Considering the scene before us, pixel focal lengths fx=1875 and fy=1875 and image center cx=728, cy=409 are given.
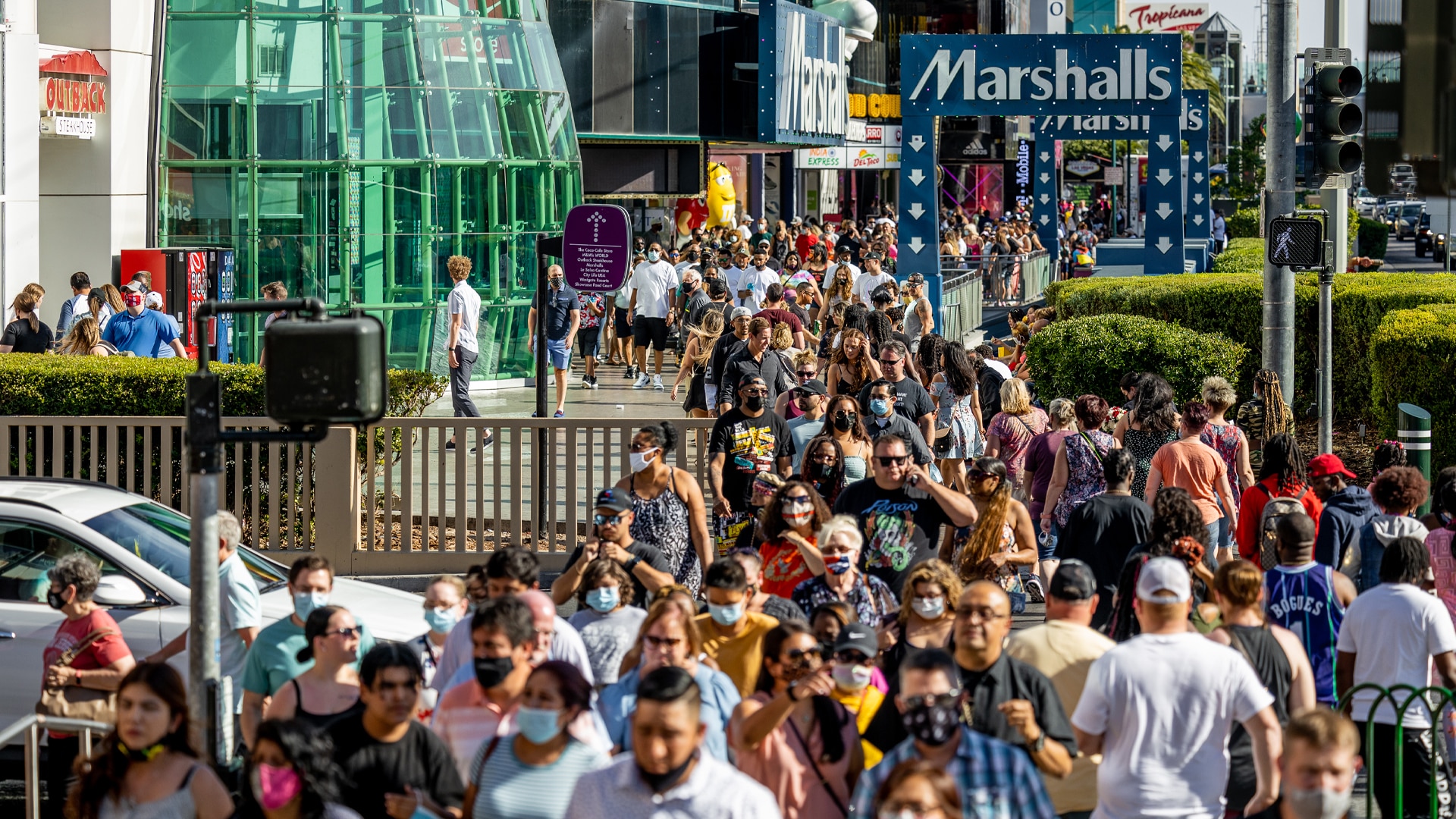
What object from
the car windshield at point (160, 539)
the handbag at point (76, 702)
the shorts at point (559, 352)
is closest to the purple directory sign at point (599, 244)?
the car windshield at point (160, 539)

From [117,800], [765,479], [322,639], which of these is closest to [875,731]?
[322,639]

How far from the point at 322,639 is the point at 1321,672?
4022 millimetres

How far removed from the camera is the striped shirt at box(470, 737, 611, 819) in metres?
5.55

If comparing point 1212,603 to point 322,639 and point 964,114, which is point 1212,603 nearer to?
point 322,639

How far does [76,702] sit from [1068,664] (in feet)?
13.1

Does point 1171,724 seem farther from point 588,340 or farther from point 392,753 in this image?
point 588,340

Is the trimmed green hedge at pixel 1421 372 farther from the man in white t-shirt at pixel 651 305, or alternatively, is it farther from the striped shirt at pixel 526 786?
the striped shirt at pixel 526 786

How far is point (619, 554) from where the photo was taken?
8453mm

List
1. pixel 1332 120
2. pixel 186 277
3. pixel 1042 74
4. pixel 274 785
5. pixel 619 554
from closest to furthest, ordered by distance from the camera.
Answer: pixel 274 785 → pixel 619 554 → pixel 1332 120 → pixel 186 277 → pixel 1042 74

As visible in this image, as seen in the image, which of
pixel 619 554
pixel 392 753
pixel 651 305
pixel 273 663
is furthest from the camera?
pixel 651 305

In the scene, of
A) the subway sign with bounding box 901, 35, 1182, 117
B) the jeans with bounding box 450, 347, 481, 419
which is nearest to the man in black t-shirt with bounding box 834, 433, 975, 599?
the jeans with bounding box 450, 347, 481, 419

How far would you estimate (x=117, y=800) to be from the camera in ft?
18.9

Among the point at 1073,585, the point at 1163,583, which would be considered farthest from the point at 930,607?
the point at 1163,583

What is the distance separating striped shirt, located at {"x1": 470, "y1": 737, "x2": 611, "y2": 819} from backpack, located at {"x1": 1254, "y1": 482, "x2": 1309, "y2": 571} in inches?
171
